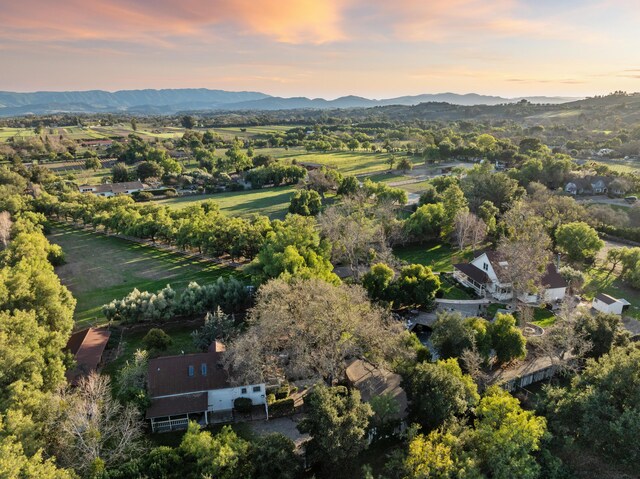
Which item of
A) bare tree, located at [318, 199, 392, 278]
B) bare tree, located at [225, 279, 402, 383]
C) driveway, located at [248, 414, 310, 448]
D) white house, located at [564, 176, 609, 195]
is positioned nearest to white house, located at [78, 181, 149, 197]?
bare tree, located at [318, 199, 392, 278]

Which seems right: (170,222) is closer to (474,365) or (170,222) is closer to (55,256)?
(55,256)

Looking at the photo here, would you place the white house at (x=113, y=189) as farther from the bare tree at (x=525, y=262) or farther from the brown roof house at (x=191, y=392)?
the bare tree at (x=525, y=262)

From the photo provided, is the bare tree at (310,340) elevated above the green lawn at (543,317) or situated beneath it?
elevated above

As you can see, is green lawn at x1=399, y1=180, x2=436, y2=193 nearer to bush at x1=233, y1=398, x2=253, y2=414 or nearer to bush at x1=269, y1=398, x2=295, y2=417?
bush at x1=269, y1=398, x2=295, y2=417

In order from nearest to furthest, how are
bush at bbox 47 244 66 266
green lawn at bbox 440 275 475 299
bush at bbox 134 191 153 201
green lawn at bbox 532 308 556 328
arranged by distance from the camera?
green lawn at bbox 532 308 556 328
green lawn at bbox 440 275 475 299
bush at bbox 47 244 66 266
bush at bbox 134 191 153 201

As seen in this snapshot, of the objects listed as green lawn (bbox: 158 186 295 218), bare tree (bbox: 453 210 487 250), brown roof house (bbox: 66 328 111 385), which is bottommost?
green lawn (bbox: 158 186 295 218)

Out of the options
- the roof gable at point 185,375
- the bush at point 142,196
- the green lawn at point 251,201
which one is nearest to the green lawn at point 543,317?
the roof gable at point 185,375
